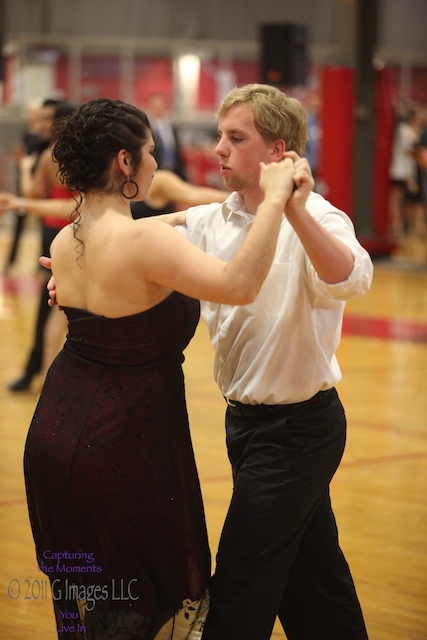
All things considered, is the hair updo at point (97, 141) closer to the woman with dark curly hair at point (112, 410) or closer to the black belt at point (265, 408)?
the woman with dark curly hair at point (112, 410)

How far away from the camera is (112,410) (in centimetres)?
243

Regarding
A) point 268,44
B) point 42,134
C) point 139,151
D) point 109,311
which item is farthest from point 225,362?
point 268,44

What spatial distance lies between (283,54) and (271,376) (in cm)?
936

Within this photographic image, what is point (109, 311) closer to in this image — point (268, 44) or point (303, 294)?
point (303, 294)

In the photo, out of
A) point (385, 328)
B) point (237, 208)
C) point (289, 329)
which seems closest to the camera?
point (289, 329)

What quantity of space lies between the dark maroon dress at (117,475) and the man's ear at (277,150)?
417mm

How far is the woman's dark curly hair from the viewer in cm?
241

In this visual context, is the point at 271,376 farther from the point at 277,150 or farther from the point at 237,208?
the point at 277,150

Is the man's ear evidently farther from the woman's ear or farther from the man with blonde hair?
the woman's ear

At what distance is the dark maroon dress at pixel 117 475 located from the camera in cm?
243

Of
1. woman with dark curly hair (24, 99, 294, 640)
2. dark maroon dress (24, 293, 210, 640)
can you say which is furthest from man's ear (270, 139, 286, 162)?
dark maroon dress (24, 293, 210, 640)

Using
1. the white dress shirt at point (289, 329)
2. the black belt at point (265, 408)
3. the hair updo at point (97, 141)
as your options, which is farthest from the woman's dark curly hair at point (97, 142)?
the black belt at point (265, 408)

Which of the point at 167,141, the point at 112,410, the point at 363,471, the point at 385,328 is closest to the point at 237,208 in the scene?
the point at 112,410

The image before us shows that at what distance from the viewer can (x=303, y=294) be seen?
255 centimetres
